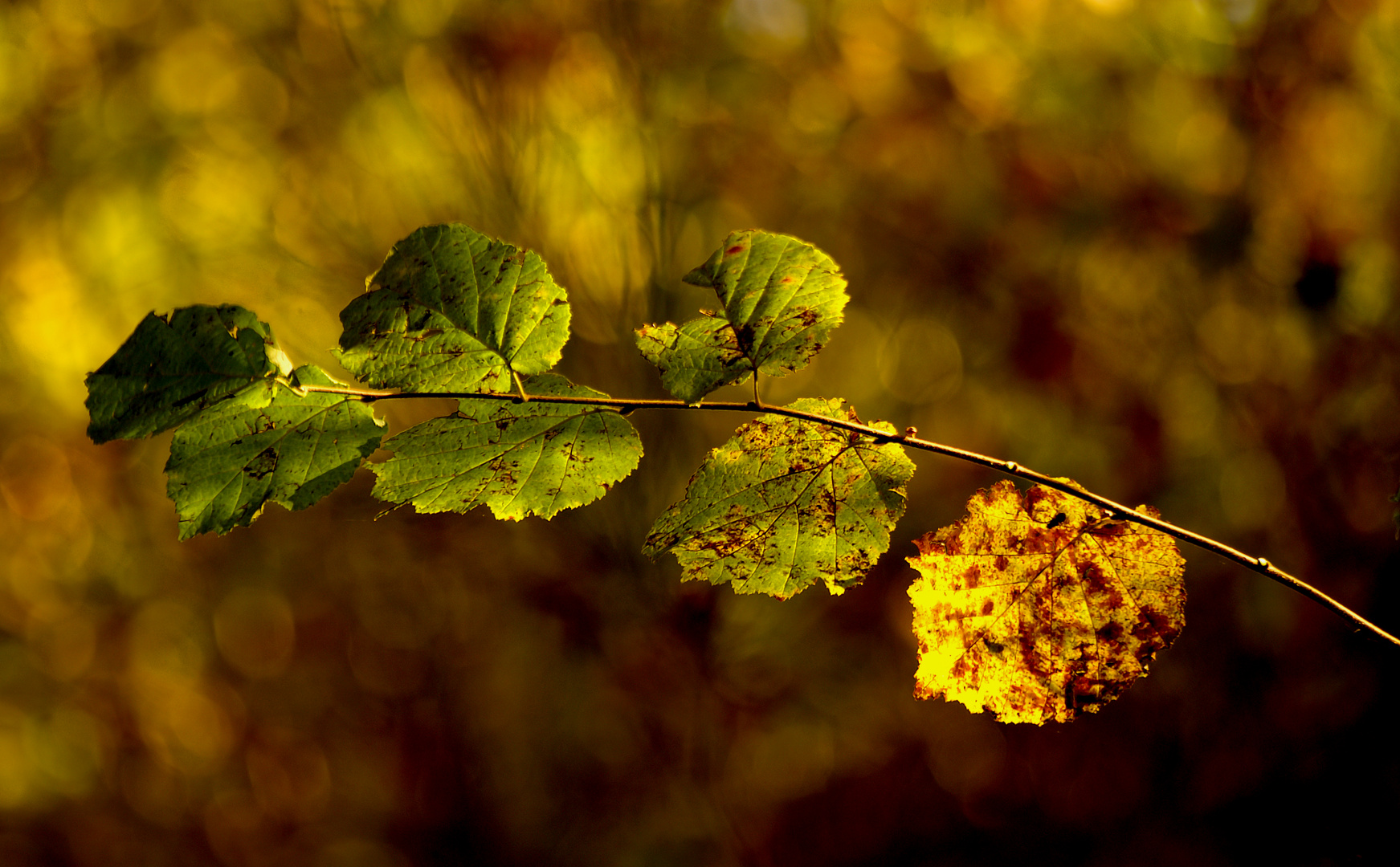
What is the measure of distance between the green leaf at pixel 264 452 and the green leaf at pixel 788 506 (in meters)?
0.08

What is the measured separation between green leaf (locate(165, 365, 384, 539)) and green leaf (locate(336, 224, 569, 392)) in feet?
0.06

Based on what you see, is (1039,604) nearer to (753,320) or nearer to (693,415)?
(753,320)

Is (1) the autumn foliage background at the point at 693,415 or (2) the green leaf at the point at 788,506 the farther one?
(1) the autumn foliage background at the point at 693,415

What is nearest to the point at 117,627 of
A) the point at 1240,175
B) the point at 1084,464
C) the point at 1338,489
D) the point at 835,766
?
the point at 835,766

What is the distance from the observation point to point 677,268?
1.50 m

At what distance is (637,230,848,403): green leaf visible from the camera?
187 mm

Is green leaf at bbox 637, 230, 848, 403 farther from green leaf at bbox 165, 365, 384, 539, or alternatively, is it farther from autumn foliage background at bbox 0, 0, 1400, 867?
autumn foliage background at bbox 0, 0, 1400, 867

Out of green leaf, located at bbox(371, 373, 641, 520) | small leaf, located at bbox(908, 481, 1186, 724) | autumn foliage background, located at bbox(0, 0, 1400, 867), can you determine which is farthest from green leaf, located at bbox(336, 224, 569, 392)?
autumn foliage background, located at bbox(0, 0, 1400, 867)

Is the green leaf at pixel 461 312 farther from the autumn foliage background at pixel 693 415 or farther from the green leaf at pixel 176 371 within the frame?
the autumn foliage background at pixel 693 415

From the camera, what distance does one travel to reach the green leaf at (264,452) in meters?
0.17

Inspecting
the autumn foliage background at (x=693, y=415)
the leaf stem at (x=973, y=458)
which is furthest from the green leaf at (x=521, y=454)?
the autumn foliage background at (x=693, y=415)

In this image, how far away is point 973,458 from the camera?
0.49ft

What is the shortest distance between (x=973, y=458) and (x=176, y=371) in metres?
0.18

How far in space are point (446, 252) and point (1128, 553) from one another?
19 centimetres
